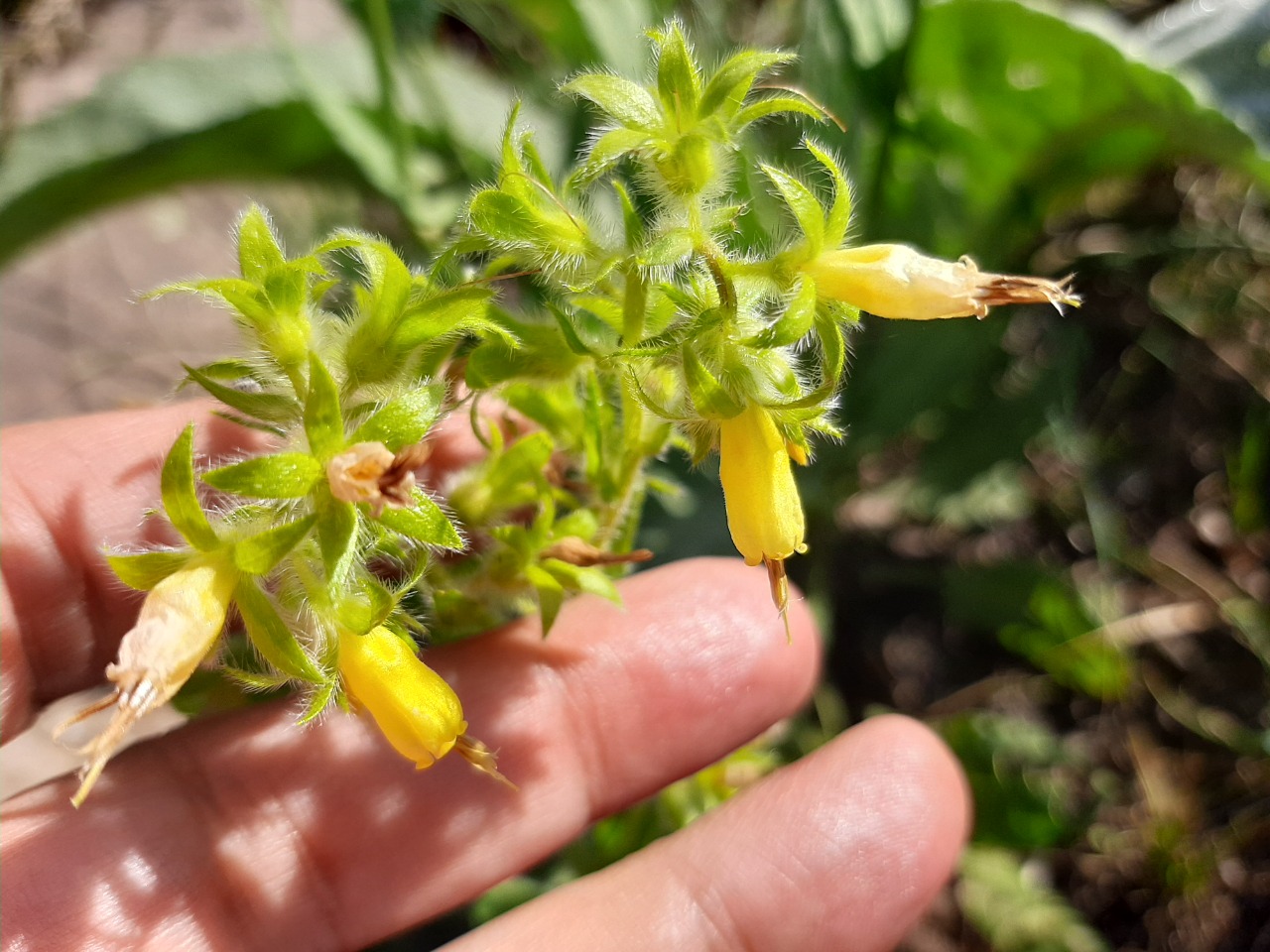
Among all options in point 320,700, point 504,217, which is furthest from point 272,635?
point 504,217

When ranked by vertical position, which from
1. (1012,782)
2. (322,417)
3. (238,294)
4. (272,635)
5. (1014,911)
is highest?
(238,294)

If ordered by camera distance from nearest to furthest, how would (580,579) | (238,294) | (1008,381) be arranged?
(238,294), (580,579), (1008,381)

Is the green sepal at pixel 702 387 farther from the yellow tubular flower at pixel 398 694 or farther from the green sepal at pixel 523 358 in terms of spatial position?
the yellow tubular flower at pixel 398 694

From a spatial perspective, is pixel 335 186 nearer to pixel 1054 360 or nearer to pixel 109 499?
pixel 109 499

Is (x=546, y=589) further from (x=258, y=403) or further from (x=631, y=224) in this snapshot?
(x=631, y=224)

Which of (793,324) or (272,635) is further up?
(793,324)

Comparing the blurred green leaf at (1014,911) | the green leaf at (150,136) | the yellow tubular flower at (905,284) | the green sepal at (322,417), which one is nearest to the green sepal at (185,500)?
the green sepal at (322,417)

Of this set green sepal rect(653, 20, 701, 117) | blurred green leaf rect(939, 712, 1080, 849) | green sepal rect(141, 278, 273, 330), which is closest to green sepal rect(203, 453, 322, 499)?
green sepal rect(141, 278, 273, 330)
